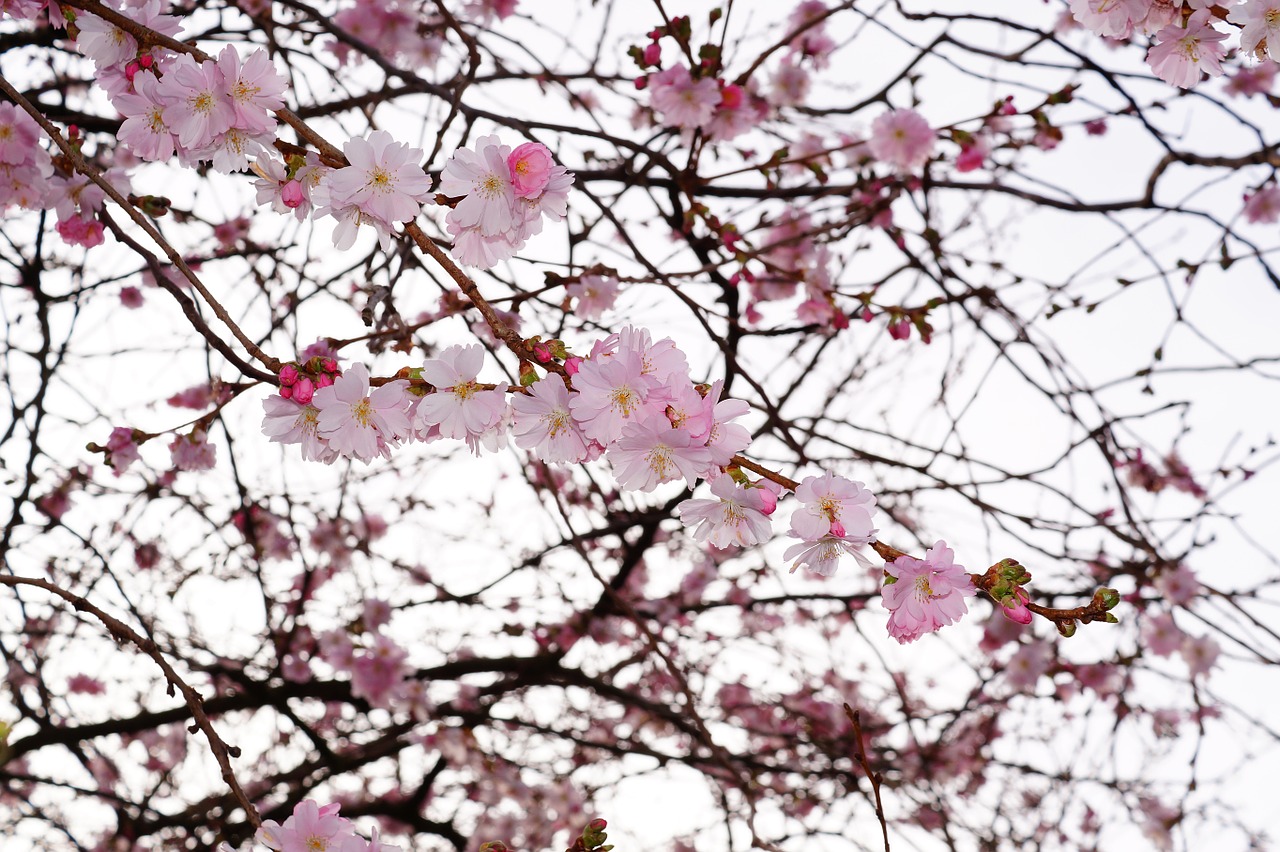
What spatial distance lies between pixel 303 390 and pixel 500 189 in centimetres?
38

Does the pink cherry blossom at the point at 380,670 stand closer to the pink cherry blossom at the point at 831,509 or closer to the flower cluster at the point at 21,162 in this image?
the flower cluster at the point at 21,162

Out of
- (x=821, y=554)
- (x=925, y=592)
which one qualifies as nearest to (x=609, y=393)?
(x=821, y=554)

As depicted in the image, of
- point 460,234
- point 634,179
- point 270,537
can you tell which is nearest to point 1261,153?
point 634,179

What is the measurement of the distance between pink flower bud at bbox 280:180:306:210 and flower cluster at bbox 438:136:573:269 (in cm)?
22

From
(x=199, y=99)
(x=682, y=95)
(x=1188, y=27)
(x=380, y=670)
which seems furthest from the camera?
(x=380, y=670)

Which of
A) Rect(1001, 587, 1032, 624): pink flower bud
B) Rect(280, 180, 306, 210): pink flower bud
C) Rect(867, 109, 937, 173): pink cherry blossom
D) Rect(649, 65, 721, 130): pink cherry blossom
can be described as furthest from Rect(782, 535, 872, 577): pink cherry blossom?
Rect(867, 109, 937, 173): pink cherry blossom

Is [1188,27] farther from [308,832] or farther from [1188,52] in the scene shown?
[308,832]

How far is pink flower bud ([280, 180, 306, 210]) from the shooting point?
1312mm

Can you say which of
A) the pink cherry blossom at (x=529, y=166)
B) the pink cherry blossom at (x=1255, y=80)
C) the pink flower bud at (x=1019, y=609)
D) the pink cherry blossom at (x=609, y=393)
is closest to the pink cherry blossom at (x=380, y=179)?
the pink cherry blossom at (x=529, y=166)

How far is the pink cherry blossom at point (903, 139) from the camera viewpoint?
3.41 m

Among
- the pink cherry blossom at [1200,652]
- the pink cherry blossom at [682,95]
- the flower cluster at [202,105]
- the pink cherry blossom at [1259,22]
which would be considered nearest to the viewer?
the flower cluster at [202,105]

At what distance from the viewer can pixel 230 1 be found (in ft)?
8.92

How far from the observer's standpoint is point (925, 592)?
3.88ft

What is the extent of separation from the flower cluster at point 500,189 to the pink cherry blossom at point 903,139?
2440 millimetres
